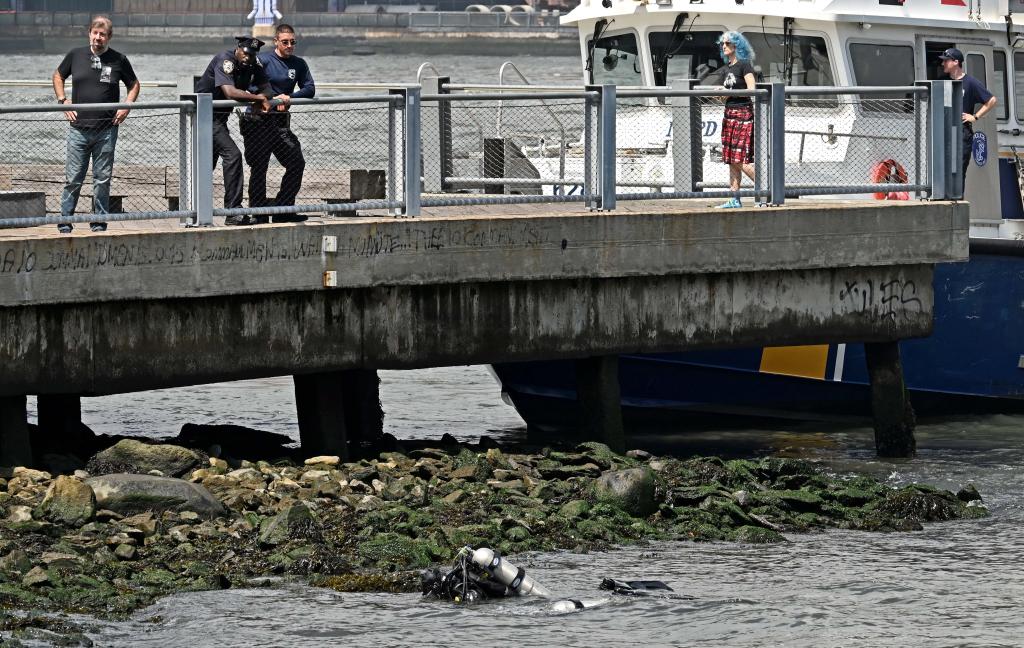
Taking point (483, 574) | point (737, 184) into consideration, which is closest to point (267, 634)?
point (483, 574)

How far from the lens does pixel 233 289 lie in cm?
1195

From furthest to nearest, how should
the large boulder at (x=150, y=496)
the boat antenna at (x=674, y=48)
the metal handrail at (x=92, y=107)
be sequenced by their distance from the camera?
the boat antenna at (x=674, y=48) → the metal handrail at (x=92, y=107) → the large boulder at (x=150, y=496)

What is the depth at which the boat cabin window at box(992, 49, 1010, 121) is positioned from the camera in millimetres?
17094

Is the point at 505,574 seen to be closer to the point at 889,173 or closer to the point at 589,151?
the point at 589,151

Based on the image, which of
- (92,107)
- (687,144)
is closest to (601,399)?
(687,144)

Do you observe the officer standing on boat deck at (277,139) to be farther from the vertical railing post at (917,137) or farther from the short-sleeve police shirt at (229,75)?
the vertical railing post at (917,137)

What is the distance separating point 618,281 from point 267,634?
15.3 ft

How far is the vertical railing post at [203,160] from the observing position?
11.9 metres

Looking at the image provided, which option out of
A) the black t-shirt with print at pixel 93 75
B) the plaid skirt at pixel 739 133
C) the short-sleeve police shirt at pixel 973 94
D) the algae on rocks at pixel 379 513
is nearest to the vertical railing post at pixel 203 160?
the black t-shirt with print at pixel 93 75

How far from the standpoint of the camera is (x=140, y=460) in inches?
471

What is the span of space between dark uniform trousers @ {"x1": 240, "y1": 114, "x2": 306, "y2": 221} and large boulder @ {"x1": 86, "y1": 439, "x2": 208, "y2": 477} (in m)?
1.74

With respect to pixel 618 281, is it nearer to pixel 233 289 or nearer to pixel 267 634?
pixel 233 289

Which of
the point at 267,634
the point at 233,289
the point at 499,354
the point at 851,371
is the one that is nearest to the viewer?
the point at 267,634

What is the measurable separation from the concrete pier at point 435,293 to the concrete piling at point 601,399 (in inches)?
0.7
